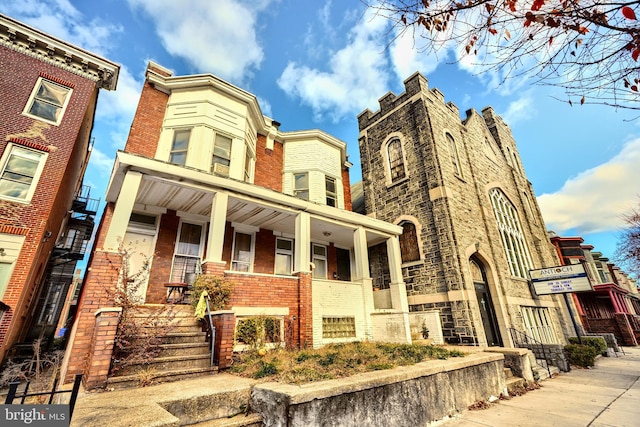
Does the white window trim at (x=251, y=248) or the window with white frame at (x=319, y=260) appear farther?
the window with white frame at (x=319, y=260)

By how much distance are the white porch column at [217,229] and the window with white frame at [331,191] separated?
6684 mm

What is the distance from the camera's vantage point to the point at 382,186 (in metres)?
14.7

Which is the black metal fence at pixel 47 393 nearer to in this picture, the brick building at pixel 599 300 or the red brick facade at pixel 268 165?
the red brick facade at pixel 268 165

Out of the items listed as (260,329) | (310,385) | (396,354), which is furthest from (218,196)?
(396,354)

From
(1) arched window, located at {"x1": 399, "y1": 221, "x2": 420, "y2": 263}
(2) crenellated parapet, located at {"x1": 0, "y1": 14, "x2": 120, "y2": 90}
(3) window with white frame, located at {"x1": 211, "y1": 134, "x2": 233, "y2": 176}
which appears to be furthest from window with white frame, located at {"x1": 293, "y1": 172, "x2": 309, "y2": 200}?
(2) crenellated parapet, located at {"x1": 0, "y1": 14, "x2": 120, "y2": 90}

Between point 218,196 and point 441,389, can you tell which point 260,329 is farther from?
point 441,389

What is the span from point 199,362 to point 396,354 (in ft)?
14.4

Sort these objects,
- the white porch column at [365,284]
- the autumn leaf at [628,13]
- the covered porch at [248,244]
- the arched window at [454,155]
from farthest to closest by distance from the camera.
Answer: the arched window at [454,155]
the white porch column at [365,284]
the covered porch at [248,244]
the autumn leaf at [628,13]

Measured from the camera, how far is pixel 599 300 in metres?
23.5

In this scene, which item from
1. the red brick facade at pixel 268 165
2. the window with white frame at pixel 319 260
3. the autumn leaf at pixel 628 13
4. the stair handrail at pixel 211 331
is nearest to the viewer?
the autumn leaf at pixel 628 13

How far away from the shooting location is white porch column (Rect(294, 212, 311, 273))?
880 cm

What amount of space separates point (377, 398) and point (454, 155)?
12942mm

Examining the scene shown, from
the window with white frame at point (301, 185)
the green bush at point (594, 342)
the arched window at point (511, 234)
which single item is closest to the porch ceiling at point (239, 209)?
the window with white frame at point (301, 185)

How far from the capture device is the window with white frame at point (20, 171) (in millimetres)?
9359
